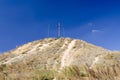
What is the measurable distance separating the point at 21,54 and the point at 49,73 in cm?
1527

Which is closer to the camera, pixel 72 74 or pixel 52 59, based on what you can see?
pixel 72 74

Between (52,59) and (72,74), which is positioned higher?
(52,59)

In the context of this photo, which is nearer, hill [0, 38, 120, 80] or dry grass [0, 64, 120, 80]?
dry grass [0, 64, 120, 80]

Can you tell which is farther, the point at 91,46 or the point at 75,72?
the point at 91,46

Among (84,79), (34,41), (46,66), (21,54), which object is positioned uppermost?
(34,41)

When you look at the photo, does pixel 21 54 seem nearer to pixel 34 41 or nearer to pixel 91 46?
pixel 34 41

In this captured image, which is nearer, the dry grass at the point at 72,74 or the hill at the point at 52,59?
the dry grass at the point at 72,74

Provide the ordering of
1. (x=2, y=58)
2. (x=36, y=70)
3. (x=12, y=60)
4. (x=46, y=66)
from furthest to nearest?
1. (x=2, y=58)
2. (x=12, y=60)
3. (x=46, y=66)
4. (x=36, y=70)

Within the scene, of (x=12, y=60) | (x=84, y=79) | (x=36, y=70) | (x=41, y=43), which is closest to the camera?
(x=84, y=79)

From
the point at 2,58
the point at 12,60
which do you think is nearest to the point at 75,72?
the point at 12,60

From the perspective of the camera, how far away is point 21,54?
6003 centimetres

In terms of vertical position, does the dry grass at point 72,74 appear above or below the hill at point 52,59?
below

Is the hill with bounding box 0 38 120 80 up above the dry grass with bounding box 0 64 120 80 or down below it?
above

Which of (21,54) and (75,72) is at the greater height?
(21,54)
